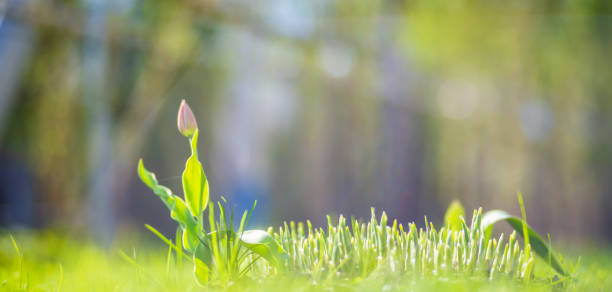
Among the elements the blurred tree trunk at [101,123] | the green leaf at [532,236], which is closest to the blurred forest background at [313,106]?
the blurred tree trunk at [101,123]

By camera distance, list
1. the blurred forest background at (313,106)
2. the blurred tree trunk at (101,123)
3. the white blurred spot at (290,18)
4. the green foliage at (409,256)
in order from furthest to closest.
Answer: the white blurred spot at (290,18)
the blurred forest background at (313,106)
the blurred tree trunk at (101,123)
the green foliage at (409,256)

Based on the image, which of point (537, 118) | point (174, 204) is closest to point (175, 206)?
point (174, 204)

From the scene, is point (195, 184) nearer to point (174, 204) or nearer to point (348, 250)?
point (174, 204)

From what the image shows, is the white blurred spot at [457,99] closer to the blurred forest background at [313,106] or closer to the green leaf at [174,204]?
the blurred forest background at [313,106]

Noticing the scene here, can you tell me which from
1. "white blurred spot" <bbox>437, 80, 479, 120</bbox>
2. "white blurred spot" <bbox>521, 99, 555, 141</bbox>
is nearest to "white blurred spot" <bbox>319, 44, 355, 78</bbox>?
"white blurred spot" <bbox>521, 99, 555, 141</bbox>

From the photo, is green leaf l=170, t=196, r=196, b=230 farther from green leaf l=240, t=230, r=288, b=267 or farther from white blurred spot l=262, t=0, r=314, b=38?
white blurred spot l=262, t=0, r=314, b=38
